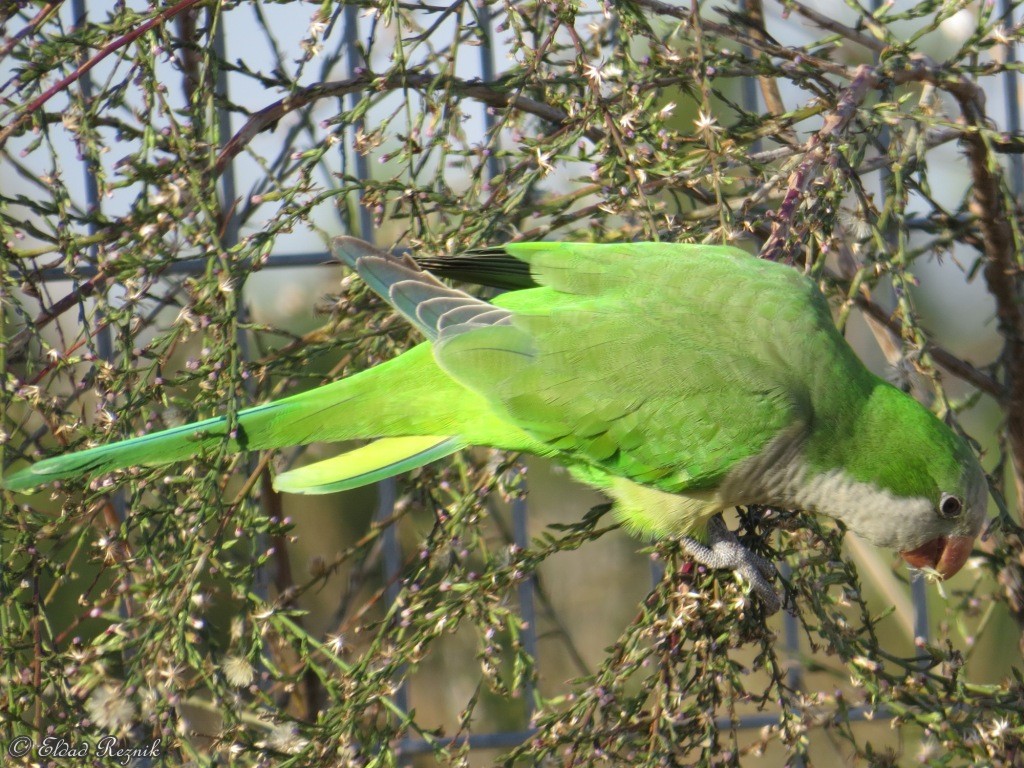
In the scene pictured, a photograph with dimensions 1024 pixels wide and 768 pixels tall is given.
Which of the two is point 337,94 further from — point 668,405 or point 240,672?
point 240,672

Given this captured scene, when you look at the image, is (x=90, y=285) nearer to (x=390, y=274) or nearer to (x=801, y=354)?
(x=390, y=274)

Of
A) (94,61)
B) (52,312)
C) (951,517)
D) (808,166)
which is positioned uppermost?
(94,61)

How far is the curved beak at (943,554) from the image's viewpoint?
1.97 metres

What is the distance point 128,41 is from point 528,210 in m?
0.96

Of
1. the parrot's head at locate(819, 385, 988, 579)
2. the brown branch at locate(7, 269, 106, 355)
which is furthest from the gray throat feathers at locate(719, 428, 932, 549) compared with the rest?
the brown branch at locate(7, 269, 106, 355)

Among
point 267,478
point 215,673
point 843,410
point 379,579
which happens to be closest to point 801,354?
point 843,410

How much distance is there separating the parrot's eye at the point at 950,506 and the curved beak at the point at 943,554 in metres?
0.09

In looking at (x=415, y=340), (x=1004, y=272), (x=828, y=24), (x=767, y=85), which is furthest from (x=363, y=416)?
(x=1004, y=272)

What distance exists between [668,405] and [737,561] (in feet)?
1.01

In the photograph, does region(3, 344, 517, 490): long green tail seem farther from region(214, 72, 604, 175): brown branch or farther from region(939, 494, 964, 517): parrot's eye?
region(939, 494, 964, 517): parrot's eye

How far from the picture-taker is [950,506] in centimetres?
190

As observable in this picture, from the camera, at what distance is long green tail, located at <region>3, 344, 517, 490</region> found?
1.72 metres

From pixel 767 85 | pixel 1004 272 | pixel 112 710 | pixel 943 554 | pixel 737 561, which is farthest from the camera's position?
pixel 767 85

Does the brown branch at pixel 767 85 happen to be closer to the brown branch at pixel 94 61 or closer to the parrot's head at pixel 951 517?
the parrot's head at pixel 951 517
